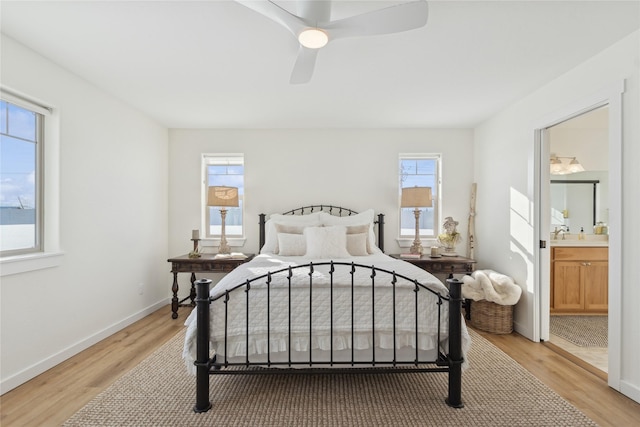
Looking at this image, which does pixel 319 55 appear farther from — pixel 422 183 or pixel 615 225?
pixel 422 183

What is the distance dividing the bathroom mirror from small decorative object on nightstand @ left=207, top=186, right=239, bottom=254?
4.54 m

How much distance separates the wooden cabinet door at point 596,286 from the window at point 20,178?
585 centimetres

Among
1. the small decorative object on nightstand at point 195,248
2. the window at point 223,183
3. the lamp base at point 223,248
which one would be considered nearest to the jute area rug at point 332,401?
the small decorative object on nightstand at point 195,248

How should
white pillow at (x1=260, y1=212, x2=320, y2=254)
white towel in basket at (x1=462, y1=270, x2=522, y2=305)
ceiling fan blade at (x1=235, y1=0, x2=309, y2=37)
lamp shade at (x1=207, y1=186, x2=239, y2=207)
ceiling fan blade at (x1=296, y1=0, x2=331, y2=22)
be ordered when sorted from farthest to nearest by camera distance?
lamp shade at (x1=207, y1=186, x2=239, y2=207), white pillow at (x1=260, y1=212, x2=320, y2=254), white towel in basket at (x1=462, y1=270, x2=522, y2=305), ceiling fan blade at (x1=296, y1=0, x2=331, y2=22), ceiling fan blade at (x1=235, y1=0, x2=309, y2=37)

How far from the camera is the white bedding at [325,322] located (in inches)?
87.9

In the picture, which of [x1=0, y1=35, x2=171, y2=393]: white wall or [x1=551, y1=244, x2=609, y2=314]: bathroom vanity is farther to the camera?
Result: [x1=551, y1=244, x2=609, y2=314]: bathroom vanity

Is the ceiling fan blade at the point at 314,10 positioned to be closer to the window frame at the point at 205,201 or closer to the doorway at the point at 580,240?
the doorway at the point at 580,240

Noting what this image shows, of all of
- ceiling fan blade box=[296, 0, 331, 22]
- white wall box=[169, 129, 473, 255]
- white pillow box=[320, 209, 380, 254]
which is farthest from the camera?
white wall box=[169, 129, 473, 255]

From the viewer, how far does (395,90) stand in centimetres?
328

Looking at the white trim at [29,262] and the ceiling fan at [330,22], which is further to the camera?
the white trim at [29,262]

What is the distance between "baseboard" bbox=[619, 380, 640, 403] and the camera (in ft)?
7.27

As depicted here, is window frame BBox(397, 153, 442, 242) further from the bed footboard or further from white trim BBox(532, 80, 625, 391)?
the bed footboard

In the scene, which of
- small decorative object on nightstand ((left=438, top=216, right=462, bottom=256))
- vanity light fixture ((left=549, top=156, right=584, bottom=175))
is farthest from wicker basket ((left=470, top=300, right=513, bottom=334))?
vanity light fixture ((left=549, top=156, right=584, bottom=175))

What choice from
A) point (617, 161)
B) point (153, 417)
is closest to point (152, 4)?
point (153, 417)
